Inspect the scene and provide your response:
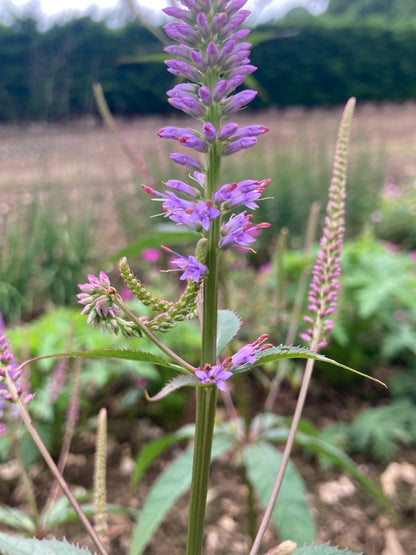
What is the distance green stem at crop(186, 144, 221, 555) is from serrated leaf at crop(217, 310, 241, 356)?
0.11m

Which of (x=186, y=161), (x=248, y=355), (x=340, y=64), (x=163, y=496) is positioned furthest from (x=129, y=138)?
(x=248, y=355)

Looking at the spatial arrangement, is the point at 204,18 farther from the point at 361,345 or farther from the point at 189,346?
the point at 361,345

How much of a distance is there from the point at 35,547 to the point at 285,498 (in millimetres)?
1098

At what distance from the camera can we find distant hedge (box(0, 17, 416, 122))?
22.4 meters

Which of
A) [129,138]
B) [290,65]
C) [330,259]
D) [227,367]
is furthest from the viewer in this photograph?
[290,65]

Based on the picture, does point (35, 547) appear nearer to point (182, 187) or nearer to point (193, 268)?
point (193, 268)

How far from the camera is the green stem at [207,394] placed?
2.55ft

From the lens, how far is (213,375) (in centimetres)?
79

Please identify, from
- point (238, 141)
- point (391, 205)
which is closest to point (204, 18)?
point (238, 141)

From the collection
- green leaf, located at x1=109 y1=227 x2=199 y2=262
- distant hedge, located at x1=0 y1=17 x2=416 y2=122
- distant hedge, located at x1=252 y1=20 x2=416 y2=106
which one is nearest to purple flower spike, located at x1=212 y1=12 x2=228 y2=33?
green leaf, located at x1=109 y1=227 x2=199 y2=262

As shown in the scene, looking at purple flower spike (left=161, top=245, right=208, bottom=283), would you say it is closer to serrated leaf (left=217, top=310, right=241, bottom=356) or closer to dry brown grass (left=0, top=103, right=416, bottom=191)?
serrated leaf (left=217, top=310, right=241, bottom=356)

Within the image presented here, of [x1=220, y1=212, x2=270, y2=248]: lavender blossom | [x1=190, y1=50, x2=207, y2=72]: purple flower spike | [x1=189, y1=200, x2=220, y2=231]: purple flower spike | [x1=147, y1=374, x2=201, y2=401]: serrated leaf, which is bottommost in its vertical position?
[x1=147, y1=374, x2=201, y2=401]: serrated leaf

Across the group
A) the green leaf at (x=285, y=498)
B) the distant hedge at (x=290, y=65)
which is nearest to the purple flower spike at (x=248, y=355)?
the green leaf at (x=285, y=498)

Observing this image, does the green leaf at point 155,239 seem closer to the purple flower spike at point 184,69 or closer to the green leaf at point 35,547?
the purple flower spike at point 184,69
